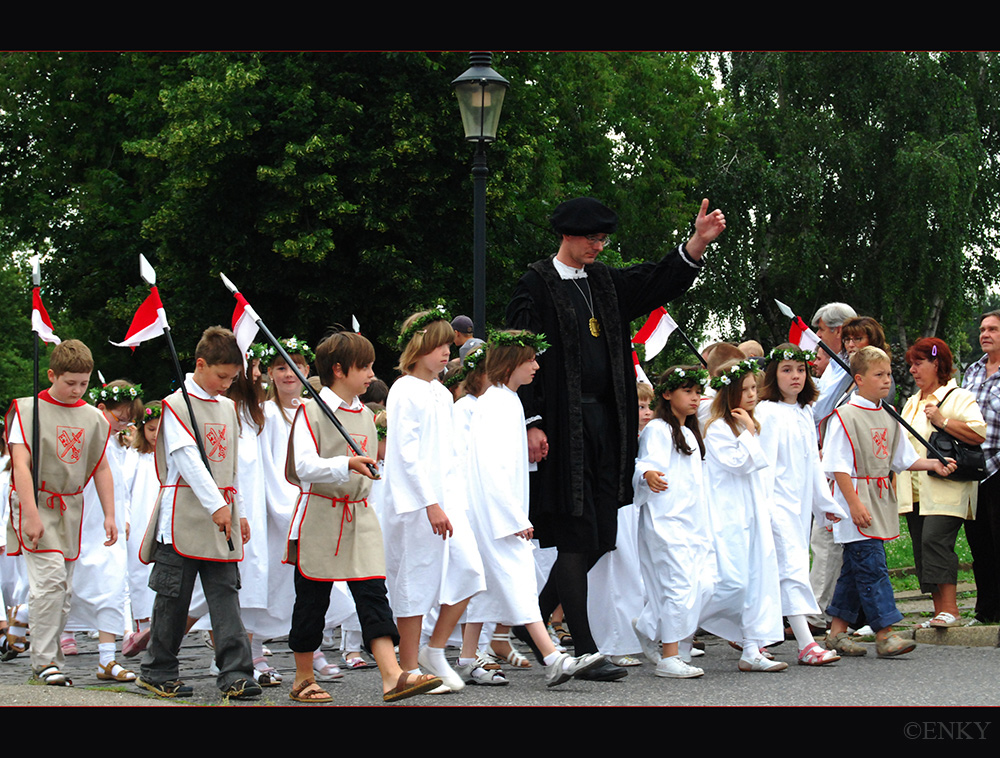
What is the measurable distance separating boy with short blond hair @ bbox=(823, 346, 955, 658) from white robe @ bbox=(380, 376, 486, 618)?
2649mm

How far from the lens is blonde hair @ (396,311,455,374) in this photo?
669 centimetres

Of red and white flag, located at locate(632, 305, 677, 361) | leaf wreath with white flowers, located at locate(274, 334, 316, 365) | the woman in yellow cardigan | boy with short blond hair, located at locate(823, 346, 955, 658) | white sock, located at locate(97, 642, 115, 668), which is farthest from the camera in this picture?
red and white flag, located at locate(632, 305, 677, 361)

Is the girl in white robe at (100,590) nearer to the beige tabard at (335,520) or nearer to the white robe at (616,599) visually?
the beige tabard at (335,520)

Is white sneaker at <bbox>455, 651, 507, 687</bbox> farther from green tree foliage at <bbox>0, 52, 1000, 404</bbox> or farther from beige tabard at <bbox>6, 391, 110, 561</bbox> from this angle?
green tree foliage at <bbox>0, 52, 1000, 404</bbox>

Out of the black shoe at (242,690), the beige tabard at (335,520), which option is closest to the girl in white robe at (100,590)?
the black shoe at (242,690)

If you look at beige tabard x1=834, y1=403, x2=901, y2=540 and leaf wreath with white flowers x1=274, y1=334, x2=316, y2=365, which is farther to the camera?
beige tabard x1=834, y1=403, x2=901, y2=540

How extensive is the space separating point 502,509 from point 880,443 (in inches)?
109

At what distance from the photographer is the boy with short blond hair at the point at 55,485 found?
7.09 metres

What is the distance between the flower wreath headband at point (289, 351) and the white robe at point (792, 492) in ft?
9.45

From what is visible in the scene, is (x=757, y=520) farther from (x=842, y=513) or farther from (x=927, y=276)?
(x=927, y=276)

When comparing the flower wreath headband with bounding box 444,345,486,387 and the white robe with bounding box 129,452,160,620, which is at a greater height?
the flower wreath headband with bounding box 444,345,486,387

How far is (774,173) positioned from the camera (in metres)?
32.5

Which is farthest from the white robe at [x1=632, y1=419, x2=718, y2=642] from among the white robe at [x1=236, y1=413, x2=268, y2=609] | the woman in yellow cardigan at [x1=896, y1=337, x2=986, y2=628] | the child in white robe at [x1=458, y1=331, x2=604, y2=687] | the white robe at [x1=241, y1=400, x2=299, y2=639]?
the white robe at [x1=236, y1=413, x2=268, y2=609]

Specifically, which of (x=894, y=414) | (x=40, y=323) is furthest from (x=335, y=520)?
(x=894, y=414)
